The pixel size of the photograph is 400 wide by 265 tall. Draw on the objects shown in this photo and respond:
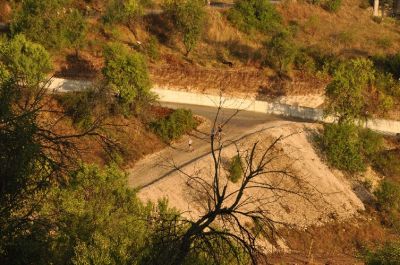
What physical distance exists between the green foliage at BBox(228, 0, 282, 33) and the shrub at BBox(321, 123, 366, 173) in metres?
19.5

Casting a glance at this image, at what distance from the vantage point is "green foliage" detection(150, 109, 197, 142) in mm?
38281

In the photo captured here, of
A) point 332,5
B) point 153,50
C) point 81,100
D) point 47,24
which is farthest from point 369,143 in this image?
point 332,5

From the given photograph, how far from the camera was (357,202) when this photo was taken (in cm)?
3850

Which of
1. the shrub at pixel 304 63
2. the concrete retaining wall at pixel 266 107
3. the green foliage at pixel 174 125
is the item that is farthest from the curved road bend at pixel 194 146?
the shrub at pixel 304 63

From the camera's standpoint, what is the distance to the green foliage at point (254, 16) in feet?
190

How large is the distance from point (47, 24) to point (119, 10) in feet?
28.1

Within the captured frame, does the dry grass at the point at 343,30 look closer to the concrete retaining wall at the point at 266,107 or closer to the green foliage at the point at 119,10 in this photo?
the concrete retaining wall at the point at 266,107

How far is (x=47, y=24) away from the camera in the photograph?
43.1 m

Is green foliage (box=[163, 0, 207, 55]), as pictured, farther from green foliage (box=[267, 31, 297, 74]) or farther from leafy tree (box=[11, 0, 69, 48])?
leafy tree (box=[11, 0, 69, 48])

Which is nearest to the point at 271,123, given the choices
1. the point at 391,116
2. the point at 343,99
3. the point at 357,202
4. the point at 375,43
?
the point at 343,99

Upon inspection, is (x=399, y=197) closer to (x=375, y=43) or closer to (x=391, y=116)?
(x=391, y=116)

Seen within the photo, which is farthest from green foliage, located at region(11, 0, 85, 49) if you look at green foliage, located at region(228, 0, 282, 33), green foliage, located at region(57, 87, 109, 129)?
green foliage, located at region(228, 0, 282, 33)

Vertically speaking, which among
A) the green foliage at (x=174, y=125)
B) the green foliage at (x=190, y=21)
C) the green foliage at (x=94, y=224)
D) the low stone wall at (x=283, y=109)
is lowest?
the low stone wall at (x=283, y=109)

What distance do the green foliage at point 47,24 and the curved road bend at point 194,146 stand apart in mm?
8832
